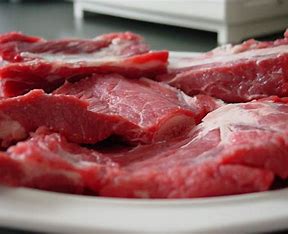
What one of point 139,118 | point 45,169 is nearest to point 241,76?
point 139,118

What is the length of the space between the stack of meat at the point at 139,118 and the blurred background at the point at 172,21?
3.00 ft

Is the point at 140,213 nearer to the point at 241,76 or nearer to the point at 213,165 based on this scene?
the point at 213,165

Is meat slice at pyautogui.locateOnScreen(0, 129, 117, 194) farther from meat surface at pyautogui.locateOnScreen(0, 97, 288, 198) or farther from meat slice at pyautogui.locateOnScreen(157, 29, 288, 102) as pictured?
meat slice at pyautogui.locateOnScreen(157, 29, 288, 102)

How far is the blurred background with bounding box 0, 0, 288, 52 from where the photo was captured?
7.91ft

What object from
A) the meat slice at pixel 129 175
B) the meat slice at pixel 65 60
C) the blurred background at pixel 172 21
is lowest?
the blurred background at pixel 172 21

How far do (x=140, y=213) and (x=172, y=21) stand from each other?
1903mm

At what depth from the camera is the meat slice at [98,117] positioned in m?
1.08

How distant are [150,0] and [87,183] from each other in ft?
6.08

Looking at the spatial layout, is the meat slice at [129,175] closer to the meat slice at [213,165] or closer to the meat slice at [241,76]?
the meat slice at [213,165]

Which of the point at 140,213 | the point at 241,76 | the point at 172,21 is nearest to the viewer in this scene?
the point at 140,213

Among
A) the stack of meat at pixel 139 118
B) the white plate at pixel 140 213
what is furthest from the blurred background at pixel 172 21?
the white plate at pixel 140 213

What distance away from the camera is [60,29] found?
303 cm

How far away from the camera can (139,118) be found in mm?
1136

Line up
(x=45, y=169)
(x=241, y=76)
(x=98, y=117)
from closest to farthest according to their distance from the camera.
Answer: (x=45, y=169), (x=98, y=117), (x=241, y=76)
